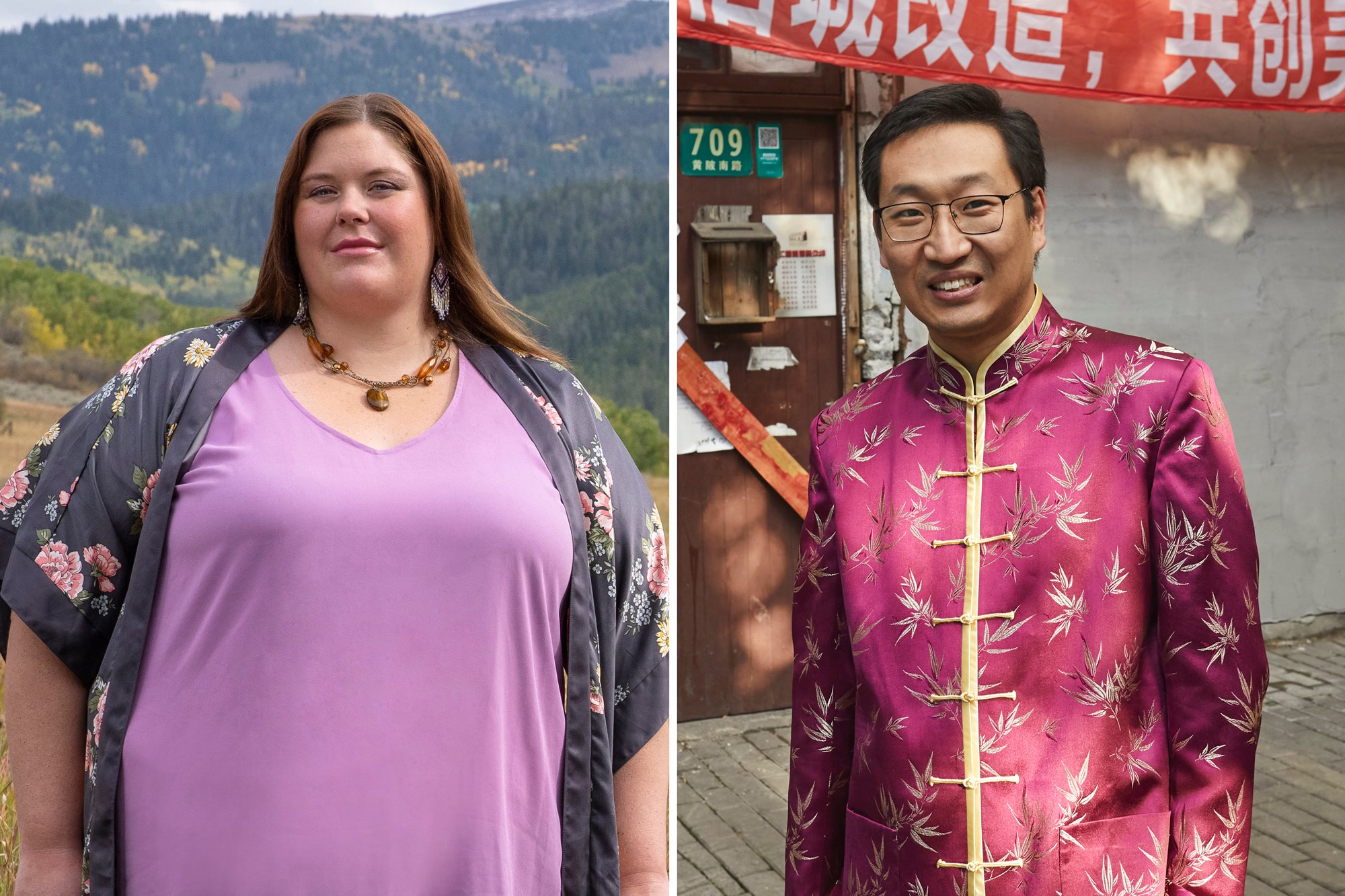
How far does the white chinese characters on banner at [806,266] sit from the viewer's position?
5.29m

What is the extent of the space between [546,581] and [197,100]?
11.9 ft

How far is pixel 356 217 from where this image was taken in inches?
69.7

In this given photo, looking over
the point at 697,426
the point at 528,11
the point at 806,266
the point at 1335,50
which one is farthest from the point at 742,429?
the point at 1335,50

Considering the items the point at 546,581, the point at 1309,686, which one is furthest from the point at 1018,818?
the point at 1309,686

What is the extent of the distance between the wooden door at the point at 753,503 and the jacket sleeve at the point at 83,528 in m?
3.60

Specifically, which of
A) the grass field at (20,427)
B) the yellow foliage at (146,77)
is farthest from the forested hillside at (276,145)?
the grass field at (20,427)

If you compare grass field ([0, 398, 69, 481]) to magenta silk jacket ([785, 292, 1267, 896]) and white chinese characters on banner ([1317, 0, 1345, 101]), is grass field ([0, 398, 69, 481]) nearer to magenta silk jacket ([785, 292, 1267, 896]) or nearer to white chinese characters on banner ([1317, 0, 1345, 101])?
magenta silk jacket ([785, 292, 1267, 896])

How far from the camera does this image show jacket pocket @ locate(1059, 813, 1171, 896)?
1.62 m

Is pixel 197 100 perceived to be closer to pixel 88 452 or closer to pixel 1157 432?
pixel 88 452

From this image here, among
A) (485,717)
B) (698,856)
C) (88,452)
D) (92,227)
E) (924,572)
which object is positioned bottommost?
(698,856)

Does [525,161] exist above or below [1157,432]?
above

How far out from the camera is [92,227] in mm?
4527

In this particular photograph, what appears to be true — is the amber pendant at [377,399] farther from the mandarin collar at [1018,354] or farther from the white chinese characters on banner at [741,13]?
the white chinese characters on banner at [741,13]

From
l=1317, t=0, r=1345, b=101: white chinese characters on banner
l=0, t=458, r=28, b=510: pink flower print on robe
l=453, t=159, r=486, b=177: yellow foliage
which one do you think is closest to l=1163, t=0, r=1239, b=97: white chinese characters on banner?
l=1317, t=0, r=1345, b=101: white chinese characters on banner
